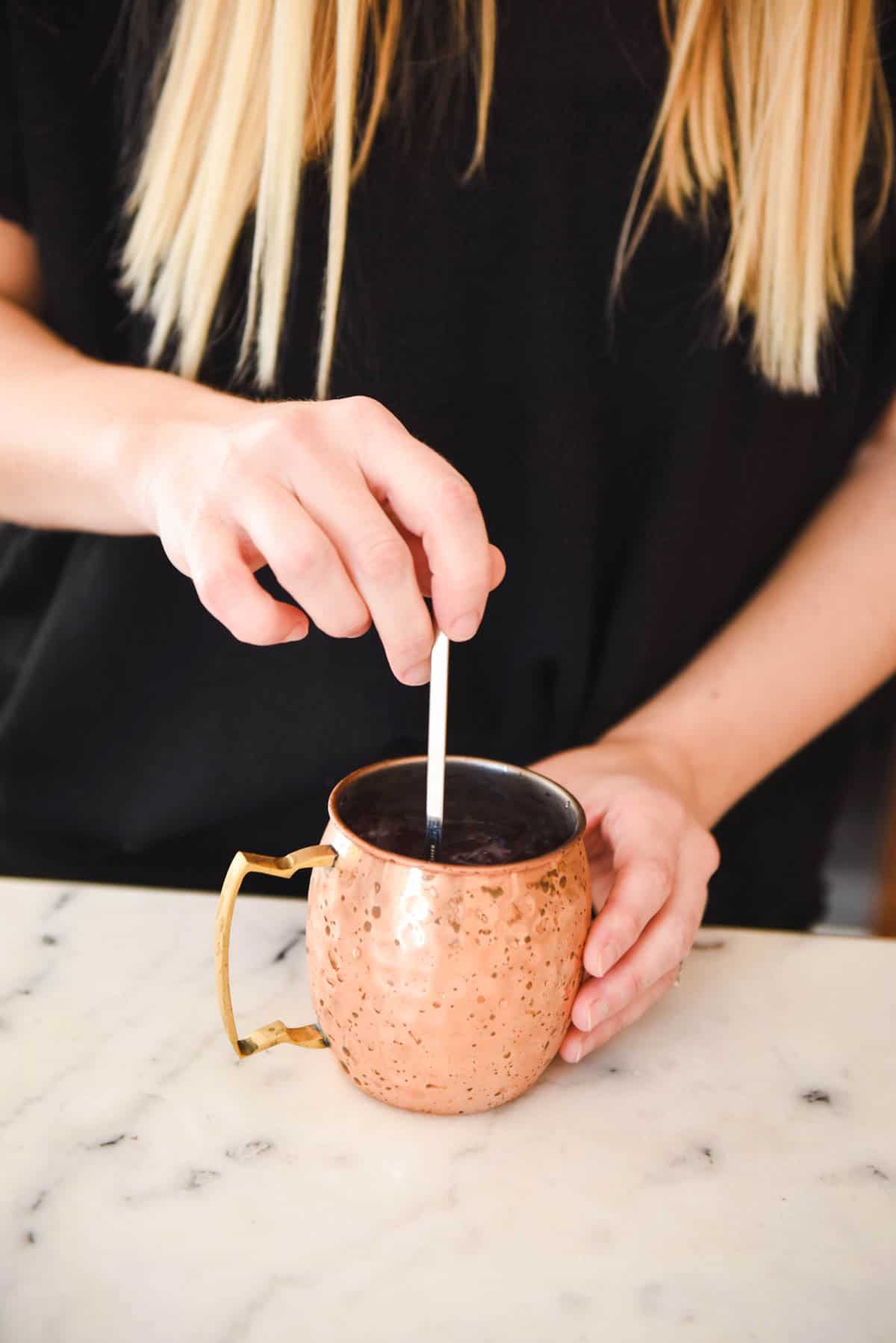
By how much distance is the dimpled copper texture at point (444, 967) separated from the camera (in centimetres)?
52

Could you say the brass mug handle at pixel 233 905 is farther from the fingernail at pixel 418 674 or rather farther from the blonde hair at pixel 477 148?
the blonde hair at pixel 477 148

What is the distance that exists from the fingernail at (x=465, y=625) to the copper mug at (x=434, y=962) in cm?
11

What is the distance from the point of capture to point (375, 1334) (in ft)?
1.54

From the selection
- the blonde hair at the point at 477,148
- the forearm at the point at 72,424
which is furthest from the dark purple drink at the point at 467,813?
the blonde hair at the point at 477,148

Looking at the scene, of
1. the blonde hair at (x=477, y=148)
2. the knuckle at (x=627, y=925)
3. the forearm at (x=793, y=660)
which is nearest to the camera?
the knuckle at (x=627, y=925)

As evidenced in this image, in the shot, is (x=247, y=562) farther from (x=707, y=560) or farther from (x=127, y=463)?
(x=707, y=560)

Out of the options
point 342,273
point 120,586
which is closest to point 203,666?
point 120,586

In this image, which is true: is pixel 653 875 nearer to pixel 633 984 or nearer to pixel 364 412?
pixel 633 984

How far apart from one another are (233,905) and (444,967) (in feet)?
0.38

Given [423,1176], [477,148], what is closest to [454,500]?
[423,1176]

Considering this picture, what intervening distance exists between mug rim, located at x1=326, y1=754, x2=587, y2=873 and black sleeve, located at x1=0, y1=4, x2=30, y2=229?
559mm

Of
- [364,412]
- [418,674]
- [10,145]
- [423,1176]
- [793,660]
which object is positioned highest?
[10,145]

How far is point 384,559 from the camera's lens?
0.52 meters

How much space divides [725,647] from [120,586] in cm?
52
